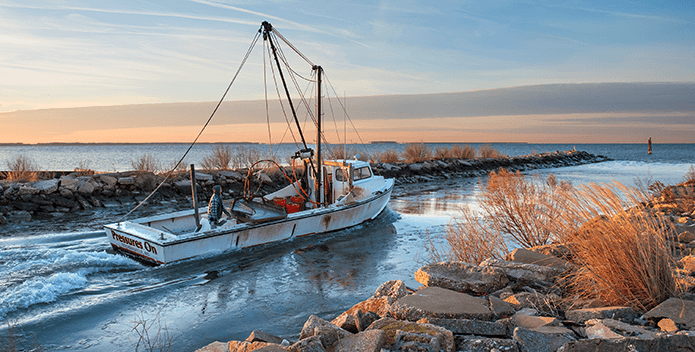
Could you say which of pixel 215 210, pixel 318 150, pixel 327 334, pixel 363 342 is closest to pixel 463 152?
pixel 318 150

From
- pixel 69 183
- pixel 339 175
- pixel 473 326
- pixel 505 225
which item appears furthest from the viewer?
pixel 69 183

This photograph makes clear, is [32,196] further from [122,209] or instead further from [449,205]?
[449,205]

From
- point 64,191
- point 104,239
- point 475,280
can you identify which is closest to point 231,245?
point 104,239

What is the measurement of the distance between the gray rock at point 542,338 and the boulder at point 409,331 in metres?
0.50

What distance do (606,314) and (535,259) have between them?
1815mm

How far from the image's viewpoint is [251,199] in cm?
1068

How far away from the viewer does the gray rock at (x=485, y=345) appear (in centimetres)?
311

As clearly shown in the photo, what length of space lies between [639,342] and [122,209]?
15108 millimetres

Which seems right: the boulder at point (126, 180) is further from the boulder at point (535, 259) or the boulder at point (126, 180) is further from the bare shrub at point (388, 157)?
the bare shrub at point (388, 157)

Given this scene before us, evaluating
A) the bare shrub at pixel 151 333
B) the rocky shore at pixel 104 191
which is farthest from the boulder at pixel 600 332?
the rocky shore at pixel 104 191

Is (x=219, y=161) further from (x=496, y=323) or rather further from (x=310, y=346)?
(x=496, y=323)

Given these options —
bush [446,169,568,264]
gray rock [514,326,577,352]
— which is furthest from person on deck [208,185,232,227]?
gray rock [514,326,577,352]

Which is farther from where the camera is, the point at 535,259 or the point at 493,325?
the point at 535,259

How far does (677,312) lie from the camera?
340cm
